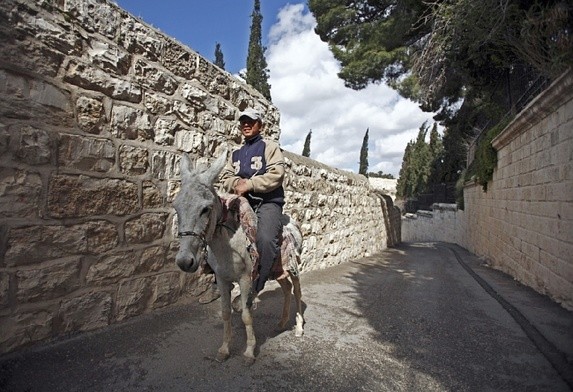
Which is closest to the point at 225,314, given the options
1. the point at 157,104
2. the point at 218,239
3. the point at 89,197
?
the point at 218,239

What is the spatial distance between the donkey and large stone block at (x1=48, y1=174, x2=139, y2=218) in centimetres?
118

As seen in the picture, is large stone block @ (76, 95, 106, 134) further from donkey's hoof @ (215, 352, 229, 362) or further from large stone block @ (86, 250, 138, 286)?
donkey's hoof @ (215, 352, 229, 362)

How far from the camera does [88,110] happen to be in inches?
121

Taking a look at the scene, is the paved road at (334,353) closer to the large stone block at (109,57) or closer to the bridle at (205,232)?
the bridle at (205,232)

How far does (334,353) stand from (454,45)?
9905 mm

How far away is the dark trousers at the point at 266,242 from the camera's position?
2850mm

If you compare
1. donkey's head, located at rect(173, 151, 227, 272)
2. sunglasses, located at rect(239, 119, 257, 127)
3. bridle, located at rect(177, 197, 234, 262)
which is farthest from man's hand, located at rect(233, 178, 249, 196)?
sunglasses, located at rect(239, 119, 257, 127)

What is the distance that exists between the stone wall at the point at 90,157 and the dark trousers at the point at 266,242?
1.46 meters

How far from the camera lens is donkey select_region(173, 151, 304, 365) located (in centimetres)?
218

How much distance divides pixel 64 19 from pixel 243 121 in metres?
1.80

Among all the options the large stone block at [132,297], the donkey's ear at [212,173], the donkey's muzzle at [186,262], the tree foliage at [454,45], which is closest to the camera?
the donkey's muzzle at [186,262]

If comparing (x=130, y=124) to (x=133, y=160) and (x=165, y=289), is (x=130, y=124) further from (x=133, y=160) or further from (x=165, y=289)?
(x=165, y=289)

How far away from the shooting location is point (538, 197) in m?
5.35

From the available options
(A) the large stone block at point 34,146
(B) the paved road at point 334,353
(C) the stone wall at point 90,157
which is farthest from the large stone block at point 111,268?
(A) the large stone block at point 34,146
